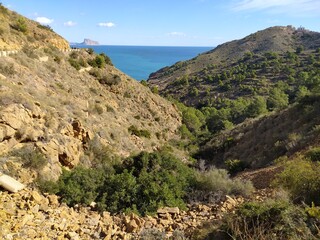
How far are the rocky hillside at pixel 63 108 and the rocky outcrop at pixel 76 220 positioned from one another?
68.0 inches

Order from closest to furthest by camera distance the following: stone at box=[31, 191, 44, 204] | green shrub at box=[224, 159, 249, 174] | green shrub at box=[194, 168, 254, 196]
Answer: stone at box=[31, 191, 44, 204], green shrub at box=[194, 168, 254, 196], green shrub at box=[224, 159, 249, 174]

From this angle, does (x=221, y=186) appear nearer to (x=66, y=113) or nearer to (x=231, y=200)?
(x=231, y=200)

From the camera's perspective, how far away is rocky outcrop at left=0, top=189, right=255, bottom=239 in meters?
6.56

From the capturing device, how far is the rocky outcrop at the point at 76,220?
6.56m

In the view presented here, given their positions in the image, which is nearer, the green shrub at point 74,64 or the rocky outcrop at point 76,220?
the rocky outcrop at point 76,220

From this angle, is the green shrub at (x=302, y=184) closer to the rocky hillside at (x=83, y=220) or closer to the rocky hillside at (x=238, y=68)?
the rocky hillside at (x=83, y=220)

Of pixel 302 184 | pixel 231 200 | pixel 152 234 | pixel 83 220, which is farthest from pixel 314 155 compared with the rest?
pixel 83 220

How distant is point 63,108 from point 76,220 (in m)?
9.39

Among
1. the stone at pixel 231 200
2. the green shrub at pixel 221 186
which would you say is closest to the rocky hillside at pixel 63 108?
the green shrub at pixel 221 186

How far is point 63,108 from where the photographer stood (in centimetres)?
1572

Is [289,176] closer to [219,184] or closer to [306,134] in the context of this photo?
[219,184]

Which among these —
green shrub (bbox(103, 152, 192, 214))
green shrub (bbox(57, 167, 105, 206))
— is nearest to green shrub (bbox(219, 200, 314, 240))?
green shrub (bbox(103, 152, 192, 214))

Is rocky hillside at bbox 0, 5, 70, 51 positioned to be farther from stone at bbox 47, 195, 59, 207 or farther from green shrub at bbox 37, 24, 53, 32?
stone at bbox 47, 195, 59, 207

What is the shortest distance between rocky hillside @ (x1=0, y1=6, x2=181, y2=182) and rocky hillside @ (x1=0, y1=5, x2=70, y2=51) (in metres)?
0.10
